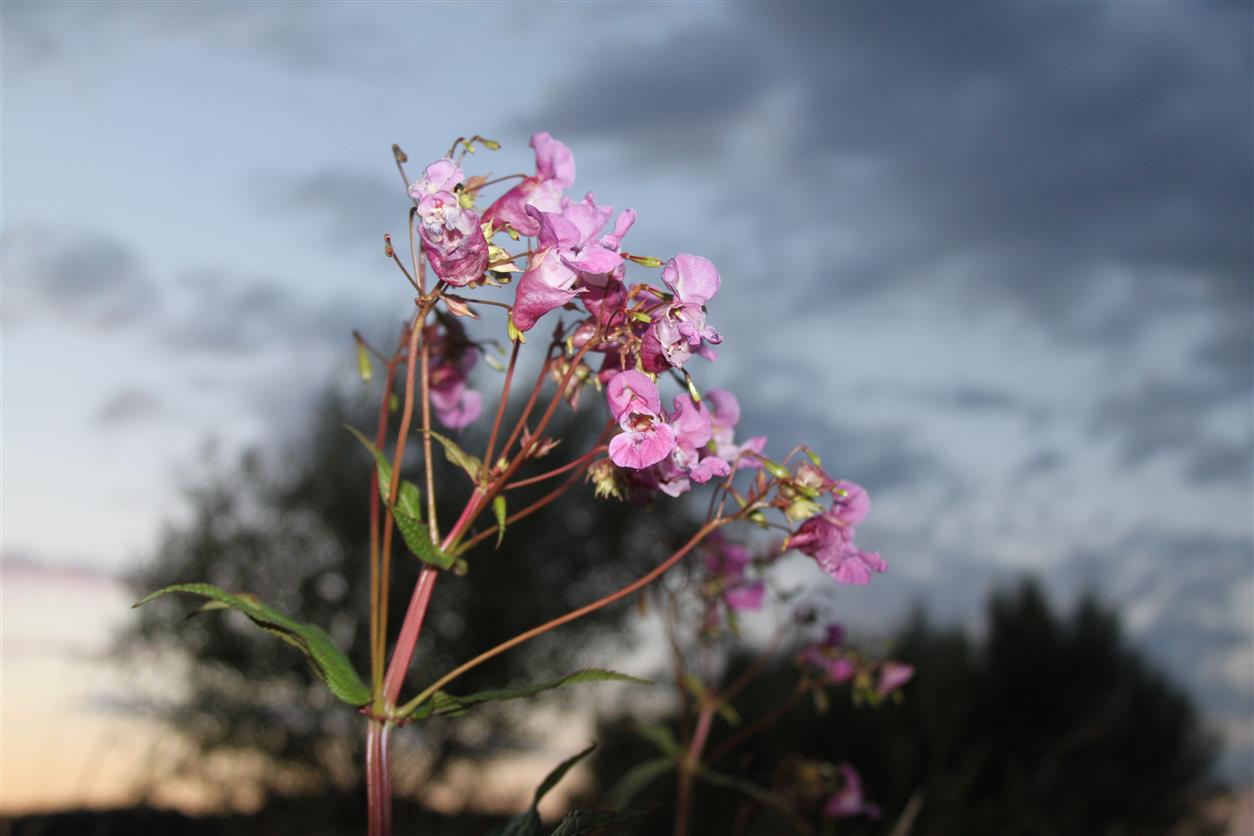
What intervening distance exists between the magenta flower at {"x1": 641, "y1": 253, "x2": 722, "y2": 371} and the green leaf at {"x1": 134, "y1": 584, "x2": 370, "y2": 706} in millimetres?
688

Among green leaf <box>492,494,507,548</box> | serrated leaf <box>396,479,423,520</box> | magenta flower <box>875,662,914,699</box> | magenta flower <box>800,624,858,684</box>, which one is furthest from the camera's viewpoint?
magenta flower <box>800,624,858,684</box>

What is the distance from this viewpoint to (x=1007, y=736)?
11.2 meters

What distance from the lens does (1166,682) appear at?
12.9 metres

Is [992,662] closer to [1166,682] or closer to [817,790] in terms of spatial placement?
[1166,682]

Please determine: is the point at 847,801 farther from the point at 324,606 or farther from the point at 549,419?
the point at 324,606

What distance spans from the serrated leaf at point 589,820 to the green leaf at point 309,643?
35cm

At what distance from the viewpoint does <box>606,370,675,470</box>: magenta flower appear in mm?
1552

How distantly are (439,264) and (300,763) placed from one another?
41.3 feet

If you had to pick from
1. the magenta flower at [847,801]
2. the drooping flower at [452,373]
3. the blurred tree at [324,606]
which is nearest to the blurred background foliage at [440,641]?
the blurred tree at [324,606]

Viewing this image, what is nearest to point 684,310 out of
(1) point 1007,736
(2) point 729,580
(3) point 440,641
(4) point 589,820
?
(4) point 589,820

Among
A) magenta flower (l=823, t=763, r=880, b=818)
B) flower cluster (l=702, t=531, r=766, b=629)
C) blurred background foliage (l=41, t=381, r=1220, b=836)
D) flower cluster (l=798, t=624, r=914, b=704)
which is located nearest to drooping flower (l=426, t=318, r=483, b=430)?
flower cluster (l=702, t=531, r=766, b=629)

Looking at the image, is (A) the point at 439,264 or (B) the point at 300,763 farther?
(B) the point at 300,763

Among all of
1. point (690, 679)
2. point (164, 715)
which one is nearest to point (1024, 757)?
point (690, 679)

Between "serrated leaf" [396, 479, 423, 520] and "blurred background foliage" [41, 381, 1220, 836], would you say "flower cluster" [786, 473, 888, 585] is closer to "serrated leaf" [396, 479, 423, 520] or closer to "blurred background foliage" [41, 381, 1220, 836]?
"serrated leaf" [396, 479, 423, 520]
